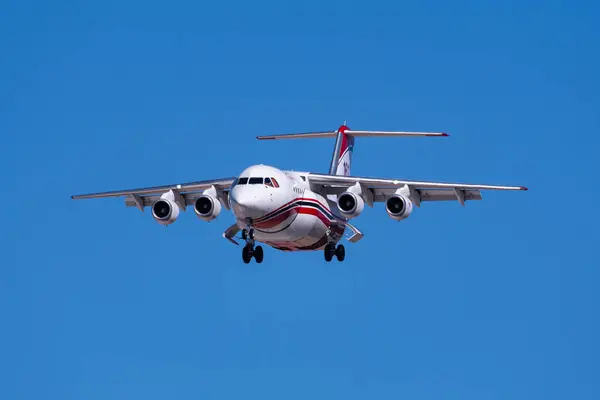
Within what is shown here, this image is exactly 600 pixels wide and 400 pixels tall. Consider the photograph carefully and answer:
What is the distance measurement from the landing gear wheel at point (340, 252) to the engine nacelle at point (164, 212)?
150 inches

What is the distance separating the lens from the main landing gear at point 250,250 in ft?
91.5

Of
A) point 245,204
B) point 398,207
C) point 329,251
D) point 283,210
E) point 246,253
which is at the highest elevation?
point 398,207

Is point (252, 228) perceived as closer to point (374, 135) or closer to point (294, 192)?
point (294, 192)

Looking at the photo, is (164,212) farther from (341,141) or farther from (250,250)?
(341,141)

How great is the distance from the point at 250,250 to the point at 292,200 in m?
1.52

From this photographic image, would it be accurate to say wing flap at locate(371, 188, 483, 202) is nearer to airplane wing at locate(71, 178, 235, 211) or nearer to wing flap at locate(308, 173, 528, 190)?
wing flap at locate(308, 173, 528, 190)

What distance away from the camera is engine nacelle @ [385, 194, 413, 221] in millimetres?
27859

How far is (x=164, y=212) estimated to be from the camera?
29.0m

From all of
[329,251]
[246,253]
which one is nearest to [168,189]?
[246,253]

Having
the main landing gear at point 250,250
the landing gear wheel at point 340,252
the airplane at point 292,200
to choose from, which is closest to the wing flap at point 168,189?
the airplane at point 292,200

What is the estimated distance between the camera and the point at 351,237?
29.5 meters

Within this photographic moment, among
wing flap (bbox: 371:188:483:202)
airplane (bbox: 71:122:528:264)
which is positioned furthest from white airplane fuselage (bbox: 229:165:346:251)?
wing flap (bbox: 371:188:483:202)

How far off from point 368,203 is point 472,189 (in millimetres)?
2567

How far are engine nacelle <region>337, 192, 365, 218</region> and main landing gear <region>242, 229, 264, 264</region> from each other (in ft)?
6.73
